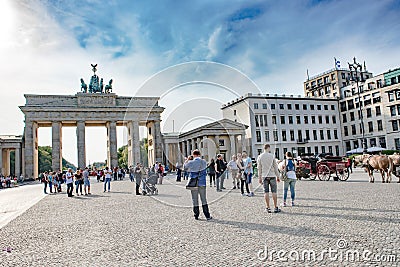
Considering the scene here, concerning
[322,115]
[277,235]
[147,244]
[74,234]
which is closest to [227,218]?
[277,235]

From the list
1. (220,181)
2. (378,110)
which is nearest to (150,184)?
(220,181)

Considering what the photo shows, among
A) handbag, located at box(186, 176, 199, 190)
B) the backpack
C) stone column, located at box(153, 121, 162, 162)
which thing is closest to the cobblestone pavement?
handbag, located at box(186, 176, 199, 190)

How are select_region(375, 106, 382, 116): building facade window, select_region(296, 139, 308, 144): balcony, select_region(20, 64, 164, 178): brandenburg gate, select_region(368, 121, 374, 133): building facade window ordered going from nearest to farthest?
select_region(20, 64, 164, 178): brandenburg gate, select_region(375, 106, 382, 116): building facade window, select_region(368, 121, 374, 133): building facade window, select_region(296, 139, 308, 144): balcony

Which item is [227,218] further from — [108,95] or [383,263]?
[108,95]

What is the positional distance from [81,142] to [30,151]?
8.68 metres

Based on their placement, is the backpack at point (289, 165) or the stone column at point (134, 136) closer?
the backpack at point (289, 165)

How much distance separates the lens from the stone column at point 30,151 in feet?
184

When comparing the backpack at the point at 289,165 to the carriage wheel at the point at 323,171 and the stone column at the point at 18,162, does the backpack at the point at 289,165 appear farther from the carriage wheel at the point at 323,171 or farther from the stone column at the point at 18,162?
→ the stone column at the point at 18,162

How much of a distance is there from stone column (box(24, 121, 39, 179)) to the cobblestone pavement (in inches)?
2024

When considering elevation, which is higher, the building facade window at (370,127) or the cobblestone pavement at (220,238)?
the building facade window at (370,127)

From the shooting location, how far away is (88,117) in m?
61.8

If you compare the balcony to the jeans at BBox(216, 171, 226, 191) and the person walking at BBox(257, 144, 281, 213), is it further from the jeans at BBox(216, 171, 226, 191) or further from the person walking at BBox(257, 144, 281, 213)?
the person walking at BBox(257, 144, 281, 213)

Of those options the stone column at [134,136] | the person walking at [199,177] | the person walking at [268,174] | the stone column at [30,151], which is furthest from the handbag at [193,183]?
the stone column at [30,151]

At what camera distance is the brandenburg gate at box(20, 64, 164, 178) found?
57688mm
